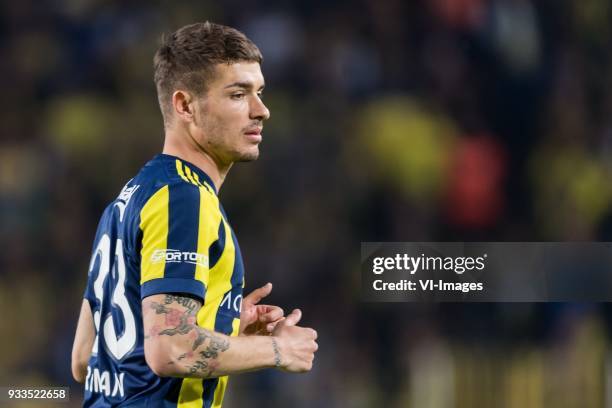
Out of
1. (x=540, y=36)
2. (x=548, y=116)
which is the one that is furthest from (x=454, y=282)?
(x=540, y=36)

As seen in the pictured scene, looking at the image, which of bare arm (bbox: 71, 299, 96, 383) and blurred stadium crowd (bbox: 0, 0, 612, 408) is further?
blurred stadium crowd (bbox: 0, 0, 612, 408)

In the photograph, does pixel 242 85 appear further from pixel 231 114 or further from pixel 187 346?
pixel 187 346

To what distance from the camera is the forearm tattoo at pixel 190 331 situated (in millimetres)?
2113

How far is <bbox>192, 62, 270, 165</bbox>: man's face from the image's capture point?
8.19 ft

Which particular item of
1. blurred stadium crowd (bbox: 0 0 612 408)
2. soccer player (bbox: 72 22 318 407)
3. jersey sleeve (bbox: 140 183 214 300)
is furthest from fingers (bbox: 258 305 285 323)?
blurred stadium crowd (bbox: 0 0 612 408)

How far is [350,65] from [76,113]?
1572 millimetres

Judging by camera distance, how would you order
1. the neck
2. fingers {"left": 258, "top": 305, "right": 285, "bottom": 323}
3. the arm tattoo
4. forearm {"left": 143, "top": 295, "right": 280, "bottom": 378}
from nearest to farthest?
1. forearm {"left": 143, "top": 295, "right": 280, "bottom": 378}
2. the arm tattoo
3. the neck
4. fingers {"left": 258, "top": 305, "right": 285, "bottom": 323}

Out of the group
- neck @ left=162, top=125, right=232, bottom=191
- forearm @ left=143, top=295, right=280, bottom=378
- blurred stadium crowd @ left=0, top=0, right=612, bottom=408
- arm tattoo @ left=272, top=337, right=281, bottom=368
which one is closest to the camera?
forearm @ left=143, top=295, right=280, bottom=378

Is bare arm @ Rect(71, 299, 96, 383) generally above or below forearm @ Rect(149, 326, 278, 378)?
above

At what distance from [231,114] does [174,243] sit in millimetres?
482

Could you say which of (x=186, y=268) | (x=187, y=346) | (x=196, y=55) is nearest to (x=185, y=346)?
(x=187, y=346)

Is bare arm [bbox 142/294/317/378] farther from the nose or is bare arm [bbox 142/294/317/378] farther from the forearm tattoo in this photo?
the nose

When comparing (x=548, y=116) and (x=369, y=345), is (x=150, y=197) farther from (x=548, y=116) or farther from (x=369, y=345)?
(x=548, y=116)

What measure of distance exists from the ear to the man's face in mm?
21
